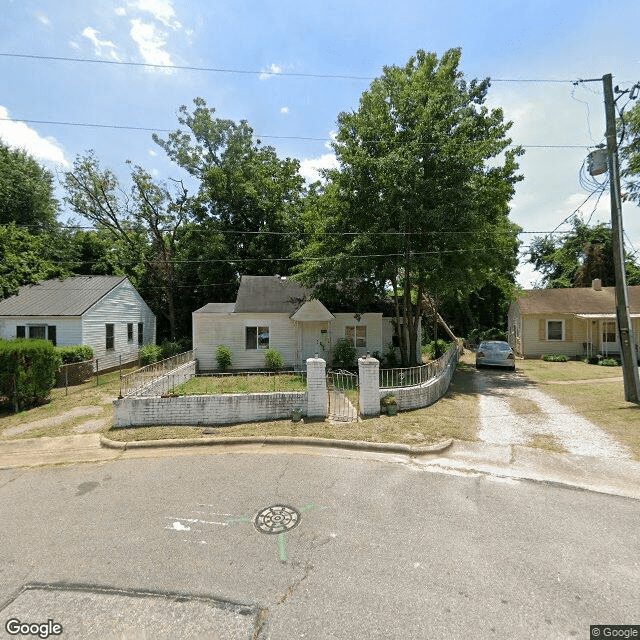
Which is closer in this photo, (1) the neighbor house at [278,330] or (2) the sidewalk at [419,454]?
(2) the sidewalk at [419,454]

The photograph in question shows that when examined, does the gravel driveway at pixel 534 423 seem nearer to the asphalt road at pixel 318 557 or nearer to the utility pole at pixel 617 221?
the asphalt road at pixel 318 557

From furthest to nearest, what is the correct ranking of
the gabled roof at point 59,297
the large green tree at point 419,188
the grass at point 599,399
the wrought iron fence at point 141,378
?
1. the gabled roof at point 59,297
2. the large green tree at point 419,188
3. the wrought iron fence at point 141,378
4. the grass at point 599,399

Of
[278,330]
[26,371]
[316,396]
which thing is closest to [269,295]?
[278,330]

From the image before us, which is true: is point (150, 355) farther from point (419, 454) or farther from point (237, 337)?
point (419, 454)

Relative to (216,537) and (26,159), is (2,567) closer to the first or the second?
(216,537)

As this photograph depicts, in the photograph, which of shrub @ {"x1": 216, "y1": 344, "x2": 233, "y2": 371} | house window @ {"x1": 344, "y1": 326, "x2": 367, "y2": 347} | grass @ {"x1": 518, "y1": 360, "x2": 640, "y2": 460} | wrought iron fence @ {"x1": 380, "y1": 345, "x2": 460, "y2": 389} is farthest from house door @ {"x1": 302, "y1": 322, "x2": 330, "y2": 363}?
grass @ {"x1": 518, "y1": 360, "x2": 640, "y2": 460}

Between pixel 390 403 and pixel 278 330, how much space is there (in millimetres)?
9670

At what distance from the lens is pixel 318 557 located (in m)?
3.71

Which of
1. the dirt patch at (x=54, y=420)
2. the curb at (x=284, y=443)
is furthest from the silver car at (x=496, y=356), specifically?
the dirt patch at (x=54, y=420)

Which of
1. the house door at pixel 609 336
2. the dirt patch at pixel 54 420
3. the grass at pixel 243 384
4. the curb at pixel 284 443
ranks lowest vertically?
the curb at pixel 284 443

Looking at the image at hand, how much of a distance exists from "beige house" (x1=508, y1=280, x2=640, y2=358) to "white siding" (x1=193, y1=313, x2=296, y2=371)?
1546 cm

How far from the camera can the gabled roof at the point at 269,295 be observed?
17.5m

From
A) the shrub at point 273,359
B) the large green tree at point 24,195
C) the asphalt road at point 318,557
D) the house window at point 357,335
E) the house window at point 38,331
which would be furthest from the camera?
the large green tree at point 24,195

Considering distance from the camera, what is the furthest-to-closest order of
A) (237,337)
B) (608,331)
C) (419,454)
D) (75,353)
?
(608,331)
(237,337)
(75,353)
(419,454)
